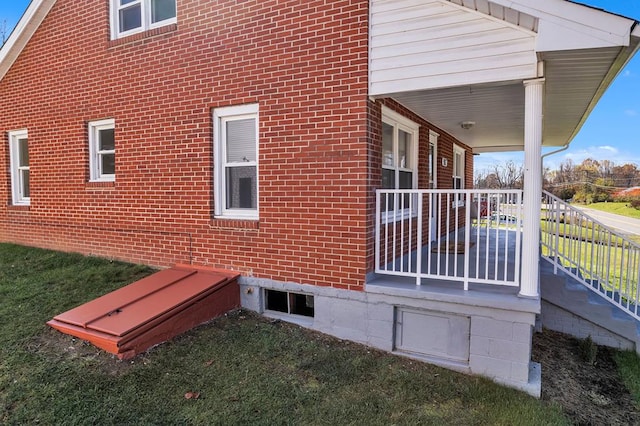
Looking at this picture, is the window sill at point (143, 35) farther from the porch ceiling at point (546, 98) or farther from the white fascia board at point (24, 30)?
the porch ceiling at point (546, 98)

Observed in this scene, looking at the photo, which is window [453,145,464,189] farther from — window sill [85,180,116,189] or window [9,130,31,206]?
window [9,130,31,206]

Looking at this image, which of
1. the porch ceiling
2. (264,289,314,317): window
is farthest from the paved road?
(264,289,314,317): window

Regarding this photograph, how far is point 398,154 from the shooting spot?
6.23 meters

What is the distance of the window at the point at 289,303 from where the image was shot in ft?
17.6

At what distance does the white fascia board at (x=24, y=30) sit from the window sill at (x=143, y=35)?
1845 millimetres

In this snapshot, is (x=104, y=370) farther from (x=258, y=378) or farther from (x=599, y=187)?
(x=599, y=187)

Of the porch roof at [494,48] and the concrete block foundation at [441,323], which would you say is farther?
the concrete block foundation at [441,323]

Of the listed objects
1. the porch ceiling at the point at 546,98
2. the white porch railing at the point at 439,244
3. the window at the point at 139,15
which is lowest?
the white porch railing at the point at 439,244

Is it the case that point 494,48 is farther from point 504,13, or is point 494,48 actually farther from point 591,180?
point 591,180

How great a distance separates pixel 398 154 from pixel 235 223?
264cm

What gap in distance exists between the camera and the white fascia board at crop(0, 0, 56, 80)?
286 inches

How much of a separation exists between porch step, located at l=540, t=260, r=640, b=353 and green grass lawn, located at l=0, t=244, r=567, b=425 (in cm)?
268

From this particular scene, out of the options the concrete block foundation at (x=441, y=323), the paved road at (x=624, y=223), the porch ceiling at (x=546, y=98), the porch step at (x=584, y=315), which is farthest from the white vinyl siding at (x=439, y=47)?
the paved road at (x=624, y=223)

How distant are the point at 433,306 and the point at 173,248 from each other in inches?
154
